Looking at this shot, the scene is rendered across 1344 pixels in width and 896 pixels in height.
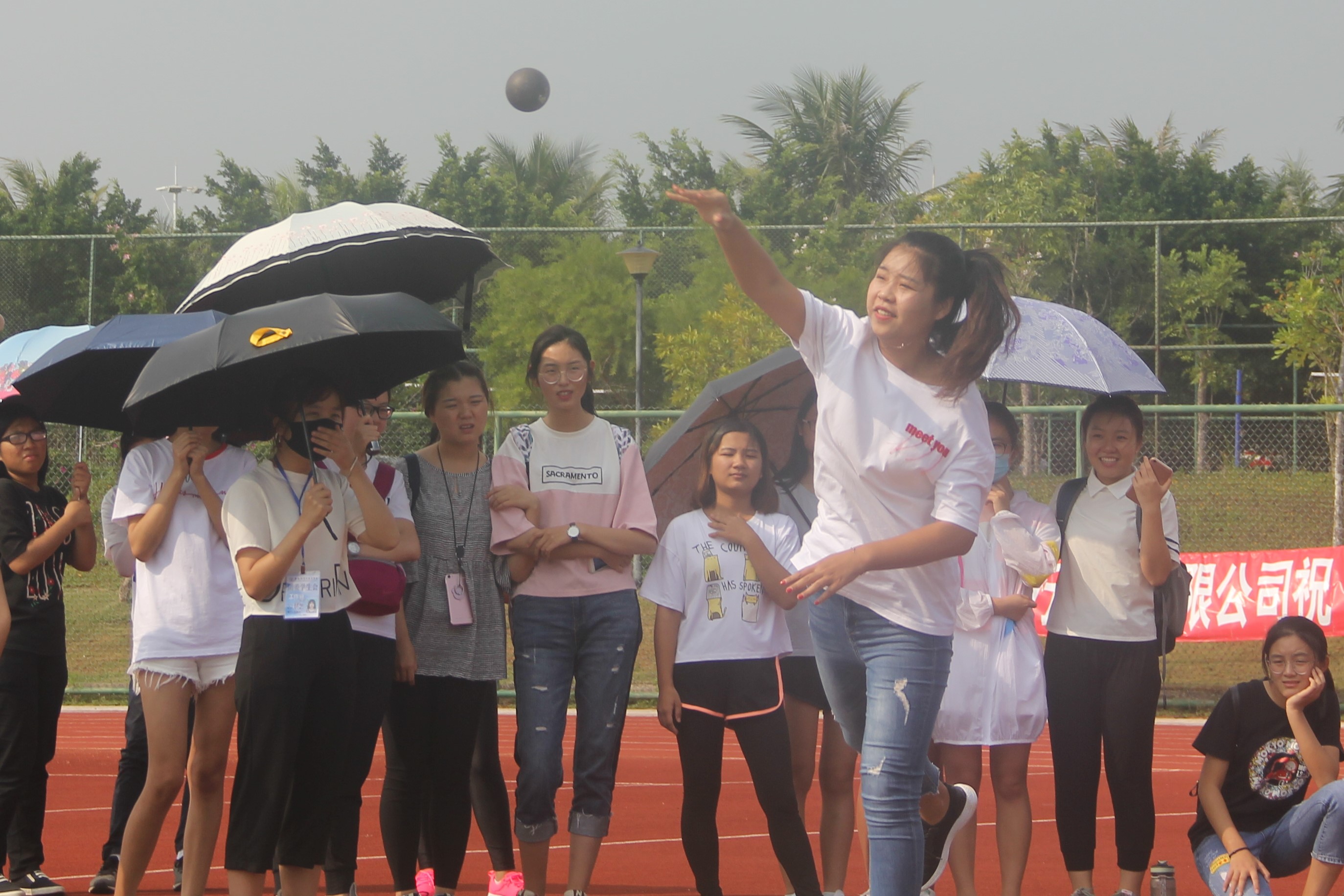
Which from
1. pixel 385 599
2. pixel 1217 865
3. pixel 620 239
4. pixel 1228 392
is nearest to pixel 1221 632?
pixel 1217 865

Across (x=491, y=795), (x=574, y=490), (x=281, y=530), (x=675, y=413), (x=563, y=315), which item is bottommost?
(x=491, y=795)

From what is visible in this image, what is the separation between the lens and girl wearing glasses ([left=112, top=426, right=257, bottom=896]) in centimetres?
431

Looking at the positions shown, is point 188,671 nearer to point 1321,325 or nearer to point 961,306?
point 961,306

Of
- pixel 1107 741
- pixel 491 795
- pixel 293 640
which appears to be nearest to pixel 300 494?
pixel 293 640

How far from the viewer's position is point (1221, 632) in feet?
33.7

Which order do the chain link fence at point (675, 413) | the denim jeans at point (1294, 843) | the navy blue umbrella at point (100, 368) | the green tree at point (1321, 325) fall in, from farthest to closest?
the green tree at point (1321, 325)
the chain link fence at point (675, 413)
the navy blue umbrella at point (100, 368)
the denim jeans at point (1294, 843)

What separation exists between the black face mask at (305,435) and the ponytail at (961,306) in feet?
5.44

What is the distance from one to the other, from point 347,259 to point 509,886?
2243mm

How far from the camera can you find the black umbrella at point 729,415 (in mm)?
5035

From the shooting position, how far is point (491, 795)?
4.73 metres

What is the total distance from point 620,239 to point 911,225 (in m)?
4.71

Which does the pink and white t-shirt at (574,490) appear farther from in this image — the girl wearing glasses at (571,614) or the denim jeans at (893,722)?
the denim jeans at (893,722)

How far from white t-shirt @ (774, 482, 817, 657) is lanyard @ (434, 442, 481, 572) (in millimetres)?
1068

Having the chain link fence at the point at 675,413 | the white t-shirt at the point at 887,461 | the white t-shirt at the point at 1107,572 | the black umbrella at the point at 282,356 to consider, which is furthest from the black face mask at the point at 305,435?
the chain link fence at the point at 675,413
